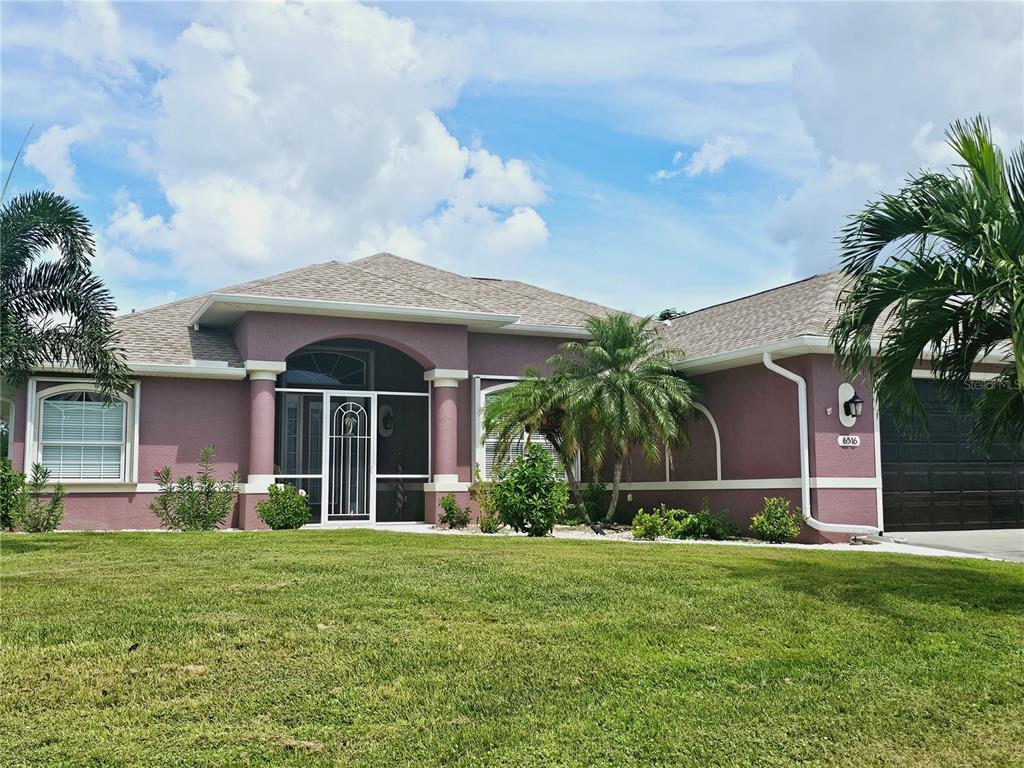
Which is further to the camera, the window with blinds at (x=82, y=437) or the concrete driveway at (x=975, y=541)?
the window with blinds at (x=82, y=437)

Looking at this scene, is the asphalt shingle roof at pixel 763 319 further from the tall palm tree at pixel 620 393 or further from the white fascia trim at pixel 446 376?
the white fascia trim at pixel 446 376

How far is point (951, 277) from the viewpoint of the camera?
852cm

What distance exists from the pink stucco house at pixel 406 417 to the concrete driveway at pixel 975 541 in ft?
1.26

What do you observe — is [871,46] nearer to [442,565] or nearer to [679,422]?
[679,422]

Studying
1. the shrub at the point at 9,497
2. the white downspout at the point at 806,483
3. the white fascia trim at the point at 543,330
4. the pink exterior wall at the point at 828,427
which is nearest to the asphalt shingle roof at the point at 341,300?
the white fascia trim at the point at 543,330

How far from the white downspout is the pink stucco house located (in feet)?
0.12

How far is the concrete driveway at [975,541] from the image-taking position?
523 inches

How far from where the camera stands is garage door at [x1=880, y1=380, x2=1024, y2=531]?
15.9m

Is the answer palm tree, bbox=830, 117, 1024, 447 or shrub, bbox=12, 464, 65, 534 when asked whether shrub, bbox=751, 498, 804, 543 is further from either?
shrub, bbox=12, 464, 65, 534

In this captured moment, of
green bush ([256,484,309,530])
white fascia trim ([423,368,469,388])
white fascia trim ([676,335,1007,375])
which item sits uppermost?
white fascia trim ([676,335,1007,375])

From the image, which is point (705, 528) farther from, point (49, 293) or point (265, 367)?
point (49, 293)

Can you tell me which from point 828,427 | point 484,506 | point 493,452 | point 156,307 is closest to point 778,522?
point 828,427

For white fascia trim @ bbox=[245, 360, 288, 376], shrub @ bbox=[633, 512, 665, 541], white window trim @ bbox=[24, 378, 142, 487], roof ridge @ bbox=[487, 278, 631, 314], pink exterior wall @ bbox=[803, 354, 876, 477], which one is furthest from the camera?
roof ridge @ bbox=[487, 278, 631, 314]

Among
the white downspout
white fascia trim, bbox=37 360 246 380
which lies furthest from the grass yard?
white fascia trim, bbox=37 360 246 380
